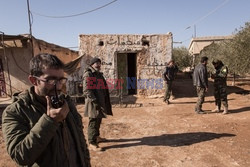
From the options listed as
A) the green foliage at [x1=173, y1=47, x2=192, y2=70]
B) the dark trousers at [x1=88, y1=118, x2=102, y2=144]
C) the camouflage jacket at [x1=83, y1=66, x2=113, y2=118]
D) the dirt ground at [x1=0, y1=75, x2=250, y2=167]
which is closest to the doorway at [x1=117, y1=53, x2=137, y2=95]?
the dirt ground at [x1=0, y1=75, x2=250, y2=167]

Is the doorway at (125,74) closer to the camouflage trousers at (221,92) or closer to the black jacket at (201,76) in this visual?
the black jacket at (201,76)

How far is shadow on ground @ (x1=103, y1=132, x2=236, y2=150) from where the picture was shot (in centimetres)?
387

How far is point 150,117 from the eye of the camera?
19.3 ft

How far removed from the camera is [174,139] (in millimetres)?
4098

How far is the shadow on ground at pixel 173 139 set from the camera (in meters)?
3.87

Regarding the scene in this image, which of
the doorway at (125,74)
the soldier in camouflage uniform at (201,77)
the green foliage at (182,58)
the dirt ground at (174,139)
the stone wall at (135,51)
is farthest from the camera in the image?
the green foliage at (182,58)

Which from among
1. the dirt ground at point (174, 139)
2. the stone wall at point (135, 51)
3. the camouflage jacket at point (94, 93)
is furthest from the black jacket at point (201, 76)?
the camouflage jacket at point (94, 93)

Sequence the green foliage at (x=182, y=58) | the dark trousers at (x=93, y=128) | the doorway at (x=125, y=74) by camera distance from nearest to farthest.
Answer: the dark trousers at (x=93, y=128) → the doorway at (x=125, y=74) → the green foliage at (x=182, y=58)

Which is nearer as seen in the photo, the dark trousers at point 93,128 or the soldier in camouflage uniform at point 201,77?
the dark trousers at point 93,128

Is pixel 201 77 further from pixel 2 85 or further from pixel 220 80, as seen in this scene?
pixel 2 85

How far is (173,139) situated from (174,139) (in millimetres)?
23

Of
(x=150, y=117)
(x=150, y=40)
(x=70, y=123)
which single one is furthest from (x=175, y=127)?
(x=150, y=40)

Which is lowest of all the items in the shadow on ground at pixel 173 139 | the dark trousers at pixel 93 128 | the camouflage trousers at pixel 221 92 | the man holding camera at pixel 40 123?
the shadow on ground at pixel 173 139

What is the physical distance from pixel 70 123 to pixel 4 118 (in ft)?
1.50
